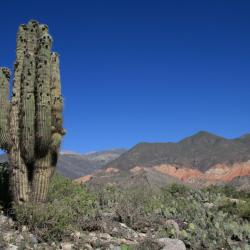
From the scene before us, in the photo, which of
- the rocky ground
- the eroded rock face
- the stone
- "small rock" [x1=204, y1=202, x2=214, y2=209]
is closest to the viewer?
the rocky ground

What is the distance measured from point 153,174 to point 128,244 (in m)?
16.7

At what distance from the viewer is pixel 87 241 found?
30.0 feet

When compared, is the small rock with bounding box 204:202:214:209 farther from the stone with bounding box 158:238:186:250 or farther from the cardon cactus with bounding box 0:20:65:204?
the cardon cactus with bounding box 0:20:65:204

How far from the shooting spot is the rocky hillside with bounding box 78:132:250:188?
41.9 metres

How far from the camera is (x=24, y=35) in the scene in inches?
429

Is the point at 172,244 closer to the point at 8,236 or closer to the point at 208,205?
the point at 8,236

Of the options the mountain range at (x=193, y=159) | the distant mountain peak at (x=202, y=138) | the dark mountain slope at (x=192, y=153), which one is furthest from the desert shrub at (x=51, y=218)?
the distant mountain peak at (x=202, y=138)

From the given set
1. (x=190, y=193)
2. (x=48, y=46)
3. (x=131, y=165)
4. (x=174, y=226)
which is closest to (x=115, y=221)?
(x=174, y=226)

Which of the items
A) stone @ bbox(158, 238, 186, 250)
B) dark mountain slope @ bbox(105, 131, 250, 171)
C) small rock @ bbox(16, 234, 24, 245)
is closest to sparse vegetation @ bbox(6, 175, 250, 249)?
small rock @ bbox(16, 234, 24, 245)

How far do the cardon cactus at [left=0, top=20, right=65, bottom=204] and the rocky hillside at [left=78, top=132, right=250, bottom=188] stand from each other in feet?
94.5

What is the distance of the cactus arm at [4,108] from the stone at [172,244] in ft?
12.0

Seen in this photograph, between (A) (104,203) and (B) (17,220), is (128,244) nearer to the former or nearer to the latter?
(B) (17,220)

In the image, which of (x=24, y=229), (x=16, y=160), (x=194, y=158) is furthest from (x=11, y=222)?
(x=194, y=158)

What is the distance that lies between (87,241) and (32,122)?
2664 mm
